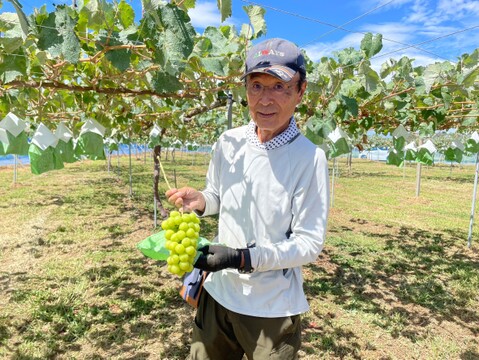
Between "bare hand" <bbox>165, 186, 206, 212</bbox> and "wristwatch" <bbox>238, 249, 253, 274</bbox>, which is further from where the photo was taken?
"bare hand" <bbox>165, 186, 206, 212</bbox>

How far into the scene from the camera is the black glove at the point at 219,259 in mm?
1355

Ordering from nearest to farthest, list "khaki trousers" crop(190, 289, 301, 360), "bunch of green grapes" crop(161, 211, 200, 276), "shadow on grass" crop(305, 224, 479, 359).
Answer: "bunch of green grapes" crop(161, 211, 200, 276) → "khaki trousers" crop(190, 289, 301, 360) → "shadow on grass" crop(305, 224, 479, 359)

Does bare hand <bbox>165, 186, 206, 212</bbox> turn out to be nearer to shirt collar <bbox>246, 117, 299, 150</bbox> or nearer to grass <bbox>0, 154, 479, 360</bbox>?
shirt collar <bbox>246, 117, 299, 150</bbox>

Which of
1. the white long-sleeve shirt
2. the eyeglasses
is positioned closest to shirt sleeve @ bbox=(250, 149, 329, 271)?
the white long-sleeve shirt

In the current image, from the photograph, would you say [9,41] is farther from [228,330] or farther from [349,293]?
[349,293]

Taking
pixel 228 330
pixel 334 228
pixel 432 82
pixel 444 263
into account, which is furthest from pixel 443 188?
pixel 228 330

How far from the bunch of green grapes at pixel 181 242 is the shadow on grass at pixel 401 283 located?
253cm

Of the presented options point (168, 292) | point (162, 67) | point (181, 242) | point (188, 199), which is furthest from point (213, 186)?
point (168, 292)

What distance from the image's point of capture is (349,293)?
4395 mm

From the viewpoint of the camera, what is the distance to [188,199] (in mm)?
1655

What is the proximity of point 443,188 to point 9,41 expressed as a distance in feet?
59.9

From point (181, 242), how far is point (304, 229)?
0.53m

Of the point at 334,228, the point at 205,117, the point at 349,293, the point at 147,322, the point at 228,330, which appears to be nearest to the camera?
the point at 228,330

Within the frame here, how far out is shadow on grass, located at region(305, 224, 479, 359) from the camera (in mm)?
3744
